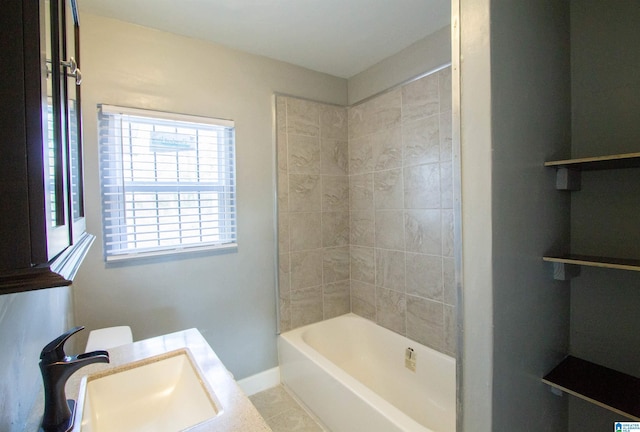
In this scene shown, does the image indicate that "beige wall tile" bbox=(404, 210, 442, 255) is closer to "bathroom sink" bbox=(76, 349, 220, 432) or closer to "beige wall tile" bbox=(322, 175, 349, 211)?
"beige wall tile" bbox=(322, 175, 349, 211)

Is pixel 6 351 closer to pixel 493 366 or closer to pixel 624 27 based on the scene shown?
pixel 493 366

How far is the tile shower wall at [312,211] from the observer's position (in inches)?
95.7

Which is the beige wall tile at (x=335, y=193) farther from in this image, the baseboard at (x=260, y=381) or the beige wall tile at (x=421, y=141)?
the baseboard at (x=260, y=381)

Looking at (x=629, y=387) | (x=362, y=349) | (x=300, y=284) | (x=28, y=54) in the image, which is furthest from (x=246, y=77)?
(x=629, y=387)

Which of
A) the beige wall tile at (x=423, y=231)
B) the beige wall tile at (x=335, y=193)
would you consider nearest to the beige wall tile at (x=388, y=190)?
the beige wall tile at (x=423, y=231)

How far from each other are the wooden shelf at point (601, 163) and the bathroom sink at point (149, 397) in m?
1.48

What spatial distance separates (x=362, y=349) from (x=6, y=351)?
94.0 inches

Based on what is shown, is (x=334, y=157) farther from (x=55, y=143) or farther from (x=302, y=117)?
(x=55, y=143)

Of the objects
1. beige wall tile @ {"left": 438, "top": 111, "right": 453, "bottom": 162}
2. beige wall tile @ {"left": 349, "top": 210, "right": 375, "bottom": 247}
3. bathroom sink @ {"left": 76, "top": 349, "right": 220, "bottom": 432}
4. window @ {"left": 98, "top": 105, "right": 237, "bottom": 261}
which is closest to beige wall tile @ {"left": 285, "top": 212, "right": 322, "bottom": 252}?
beige wall tile @ {"left": 349, "top": 210, "right": 375, "bottom": 247}

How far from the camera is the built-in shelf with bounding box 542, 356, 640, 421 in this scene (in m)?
1.04

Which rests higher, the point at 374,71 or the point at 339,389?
the point at 374,71

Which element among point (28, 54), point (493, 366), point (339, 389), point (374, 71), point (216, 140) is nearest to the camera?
point (28, 54)

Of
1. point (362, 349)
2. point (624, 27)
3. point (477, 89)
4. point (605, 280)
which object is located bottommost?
point (362, 349)

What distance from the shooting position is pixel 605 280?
1.28 meters
